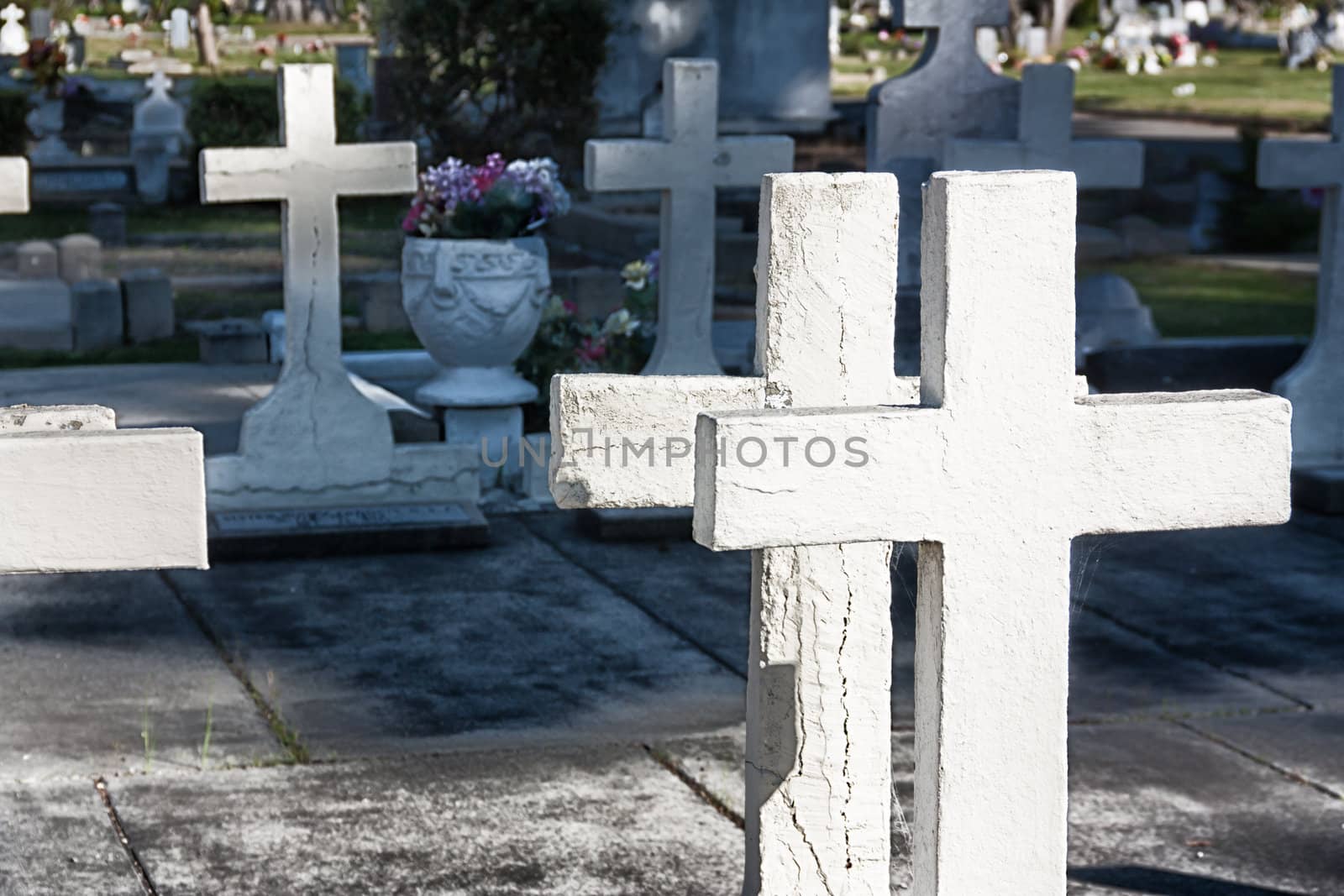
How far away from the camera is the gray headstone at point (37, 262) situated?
13719mm

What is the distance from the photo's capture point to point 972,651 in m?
2.36

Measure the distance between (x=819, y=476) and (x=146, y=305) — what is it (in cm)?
1038

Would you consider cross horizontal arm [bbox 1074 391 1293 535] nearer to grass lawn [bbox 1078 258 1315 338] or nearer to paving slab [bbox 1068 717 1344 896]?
paving slab [bbox 1068 717 1344 896]

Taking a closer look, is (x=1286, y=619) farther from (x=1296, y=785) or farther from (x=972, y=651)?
(x=972, y=651)

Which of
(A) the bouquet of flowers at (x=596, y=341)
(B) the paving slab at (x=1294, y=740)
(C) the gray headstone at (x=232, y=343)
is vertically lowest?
(B) the paving slab at (x=1294, y=740)

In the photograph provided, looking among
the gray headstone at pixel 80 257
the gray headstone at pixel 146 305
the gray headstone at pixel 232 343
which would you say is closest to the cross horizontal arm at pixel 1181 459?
the gray headstone at pixel 232 343

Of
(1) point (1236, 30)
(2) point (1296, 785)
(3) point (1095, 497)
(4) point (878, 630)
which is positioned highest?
(1) point (1236, 30)

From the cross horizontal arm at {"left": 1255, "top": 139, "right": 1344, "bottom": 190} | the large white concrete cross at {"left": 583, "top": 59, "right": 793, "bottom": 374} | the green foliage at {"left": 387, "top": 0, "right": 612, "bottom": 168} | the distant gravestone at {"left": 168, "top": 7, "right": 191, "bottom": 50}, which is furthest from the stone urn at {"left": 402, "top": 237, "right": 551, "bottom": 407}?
the distant gravestone at {"left": 168, "top": 7, "right": 191, "bottom": 50}

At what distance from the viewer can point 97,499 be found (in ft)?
7.30

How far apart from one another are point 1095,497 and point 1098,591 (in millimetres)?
4669

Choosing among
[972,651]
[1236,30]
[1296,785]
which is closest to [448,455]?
[1296,785]

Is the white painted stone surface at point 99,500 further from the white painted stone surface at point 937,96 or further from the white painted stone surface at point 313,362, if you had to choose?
the white painted stone surface at point 937,96

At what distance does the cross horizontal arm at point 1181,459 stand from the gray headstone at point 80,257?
38.9 ft

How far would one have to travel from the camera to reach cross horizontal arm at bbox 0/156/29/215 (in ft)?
21.2
